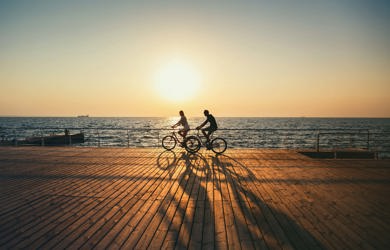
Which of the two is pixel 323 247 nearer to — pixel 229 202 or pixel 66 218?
pixel 229 202

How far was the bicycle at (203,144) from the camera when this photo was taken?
11211mm

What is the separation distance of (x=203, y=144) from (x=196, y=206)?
21.4 feet

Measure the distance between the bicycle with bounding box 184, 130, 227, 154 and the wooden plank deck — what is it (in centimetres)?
231

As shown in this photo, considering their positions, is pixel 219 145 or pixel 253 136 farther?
pixel 253 136

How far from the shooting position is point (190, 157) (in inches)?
420

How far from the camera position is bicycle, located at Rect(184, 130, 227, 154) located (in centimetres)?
1121

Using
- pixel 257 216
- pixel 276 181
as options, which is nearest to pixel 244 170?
pixel 276 181

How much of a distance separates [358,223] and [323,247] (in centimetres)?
135

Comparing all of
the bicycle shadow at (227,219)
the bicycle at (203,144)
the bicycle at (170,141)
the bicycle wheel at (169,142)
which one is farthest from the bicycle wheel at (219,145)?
the bicycle shadow at (227,219)

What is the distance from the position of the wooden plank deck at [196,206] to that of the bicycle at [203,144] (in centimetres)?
231

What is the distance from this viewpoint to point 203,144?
37.4ft

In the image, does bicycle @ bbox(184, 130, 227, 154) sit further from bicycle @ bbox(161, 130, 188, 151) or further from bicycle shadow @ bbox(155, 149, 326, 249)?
bicycle shadow @ bbox(155, 149, 326, 249)

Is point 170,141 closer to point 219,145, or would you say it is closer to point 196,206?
point 219,145

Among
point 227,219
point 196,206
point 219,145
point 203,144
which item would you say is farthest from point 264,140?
point 227,219
